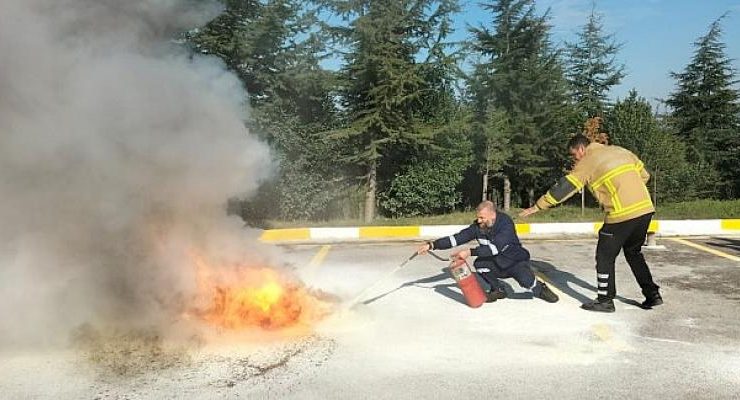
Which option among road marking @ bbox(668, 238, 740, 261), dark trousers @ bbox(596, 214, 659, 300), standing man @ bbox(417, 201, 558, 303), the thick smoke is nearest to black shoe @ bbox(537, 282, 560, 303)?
standing man @ bbox(417, 201, 558, 303)

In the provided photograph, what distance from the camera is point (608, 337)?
4.99 m

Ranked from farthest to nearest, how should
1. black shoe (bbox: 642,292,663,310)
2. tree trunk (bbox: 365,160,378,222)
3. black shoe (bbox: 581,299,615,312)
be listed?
1. tree trunk (bbox: 365,160,378,222)
2. black shoe (bbox: 642,292,663,310)
3. black shoe (bbox: 581,299,615,312)

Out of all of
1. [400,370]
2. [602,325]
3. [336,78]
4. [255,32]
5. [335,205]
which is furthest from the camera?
[335,205]

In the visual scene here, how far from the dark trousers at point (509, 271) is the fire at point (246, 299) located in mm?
1859

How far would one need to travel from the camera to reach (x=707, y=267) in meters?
8.03

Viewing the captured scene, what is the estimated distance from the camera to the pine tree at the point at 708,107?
25.3m

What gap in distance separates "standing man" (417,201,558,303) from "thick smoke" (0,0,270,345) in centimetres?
245

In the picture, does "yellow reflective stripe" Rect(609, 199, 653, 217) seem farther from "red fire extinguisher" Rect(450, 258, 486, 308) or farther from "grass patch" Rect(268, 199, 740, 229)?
"grass patch" Rect(268, 199, 740, 229)

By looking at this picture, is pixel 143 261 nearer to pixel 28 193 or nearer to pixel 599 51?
pixel 28 193

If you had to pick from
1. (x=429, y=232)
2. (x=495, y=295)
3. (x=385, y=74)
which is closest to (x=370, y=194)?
(x=385, y=74)

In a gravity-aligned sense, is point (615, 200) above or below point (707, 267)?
above

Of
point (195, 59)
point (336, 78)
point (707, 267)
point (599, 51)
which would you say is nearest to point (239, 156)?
point (195, 59)

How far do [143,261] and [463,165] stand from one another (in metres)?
14.0

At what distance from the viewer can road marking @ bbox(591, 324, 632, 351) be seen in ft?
15.5
